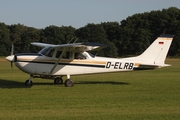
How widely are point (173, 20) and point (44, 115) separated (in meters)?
81.8

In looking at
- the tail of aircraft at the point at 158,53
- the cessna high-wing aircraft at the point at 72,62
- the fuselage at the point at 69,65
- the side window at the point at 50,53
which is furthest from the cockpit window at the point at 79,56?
the tail of aircraft at the point at 158,53

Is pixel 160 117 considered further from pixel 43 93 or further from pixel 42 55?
pixel 42 55

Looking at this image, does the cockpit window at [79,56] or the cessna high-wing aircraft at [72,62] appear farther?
the cockpit window at [79,56]

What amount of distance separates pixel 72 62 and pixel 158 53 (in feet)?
12.4

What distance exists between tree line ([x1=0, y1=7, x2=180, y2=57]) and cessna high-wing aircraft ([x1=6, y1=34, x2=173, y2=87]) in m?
59.6

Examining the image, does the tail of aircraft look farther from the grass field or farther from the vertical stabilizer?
the grass field

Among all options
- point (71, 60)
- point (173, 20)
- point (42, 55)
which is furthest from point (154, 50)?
point (173, 20)

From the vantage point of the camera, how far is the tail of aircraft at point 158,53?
16203 millimetres

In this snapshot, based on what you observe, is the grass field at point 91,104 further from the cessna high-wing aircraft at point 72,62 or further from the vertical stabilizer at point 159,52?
the vertical stabilizer at point 159,52

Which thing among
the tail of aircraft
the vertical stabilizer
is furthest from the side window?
the vertical stabilizer

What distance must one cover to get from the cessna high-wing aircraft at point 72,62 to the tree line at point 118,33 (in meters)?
59.6

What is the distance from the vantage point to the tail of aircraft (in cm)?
1620

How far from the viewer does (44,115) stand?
866 cm

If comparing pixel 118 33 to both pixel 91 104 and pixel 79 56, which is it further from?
pixel 91 104
